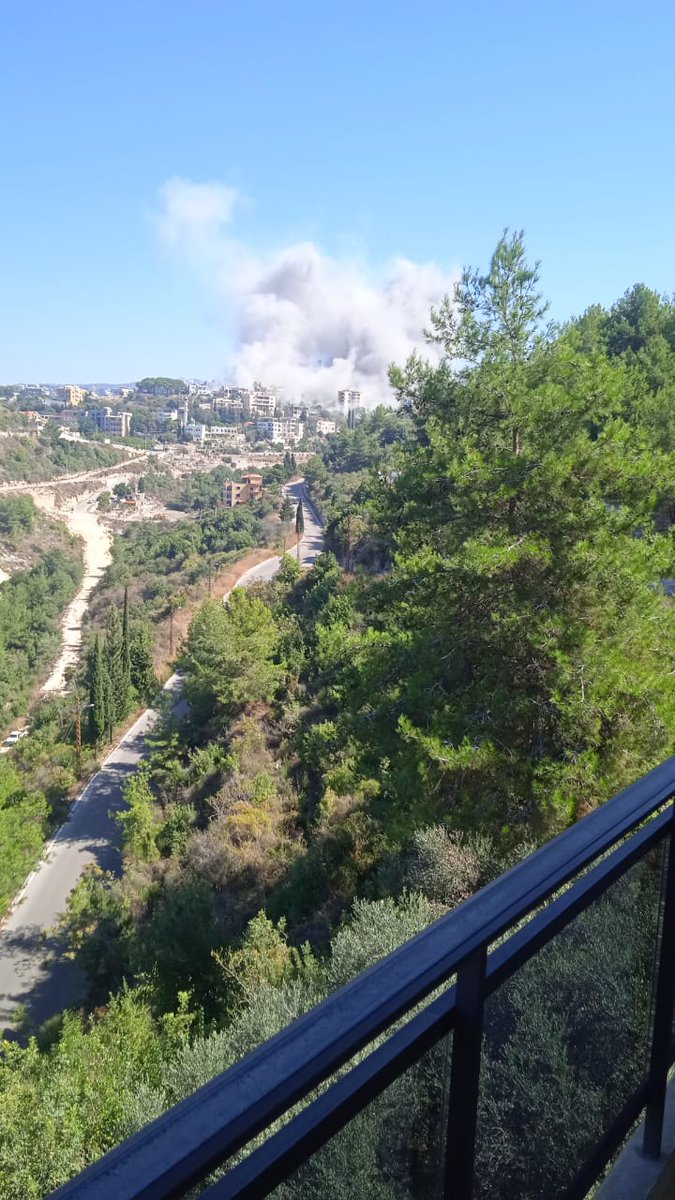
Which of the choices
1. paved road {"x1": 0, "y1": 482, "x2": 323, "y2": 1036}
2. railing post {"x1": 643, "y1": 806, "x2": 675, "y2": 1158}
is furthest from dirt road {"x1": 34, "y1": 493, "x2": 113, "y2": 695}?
railing post {"x1": 643, "y1": 806, "x2": 675, "y2": 1158}

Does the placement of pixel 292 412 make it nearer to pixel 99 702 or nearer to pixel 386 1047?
pixel 99 702

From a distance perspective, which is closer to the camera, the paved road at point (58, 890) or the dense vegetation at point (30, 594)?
the paved road at point (58, 890)

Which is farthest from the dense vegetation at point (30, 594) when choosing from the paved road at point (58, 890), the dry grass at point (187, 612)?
the paved road at point (58, 890)

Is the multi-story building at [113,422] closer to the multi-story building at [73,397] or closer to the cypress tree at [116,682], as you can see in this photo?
the multi-story building at [73,397]

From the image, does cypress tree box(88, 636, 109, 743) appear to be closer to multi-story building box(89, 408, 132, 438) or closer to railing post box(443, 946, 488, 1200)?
railing post box(443, 946, 488, 1200)

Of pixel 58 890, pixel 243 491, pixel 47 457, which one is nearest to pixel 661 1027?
pixel 58 890

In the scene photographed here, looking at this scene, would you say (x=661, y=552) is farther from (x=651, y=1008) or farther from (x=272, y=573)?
(x=272, y=573)

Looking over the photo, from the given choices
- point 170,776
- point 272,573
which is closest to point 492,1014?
point 170,776
